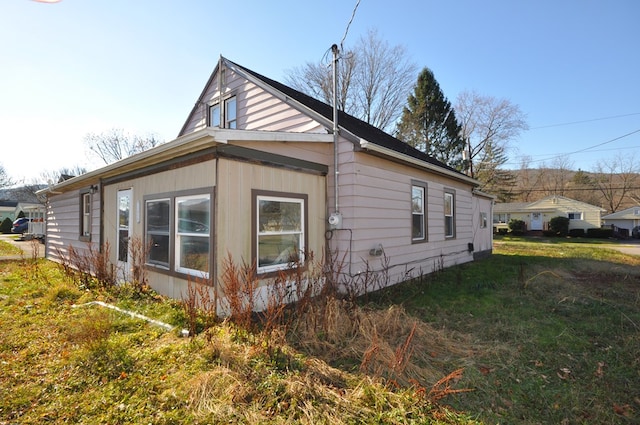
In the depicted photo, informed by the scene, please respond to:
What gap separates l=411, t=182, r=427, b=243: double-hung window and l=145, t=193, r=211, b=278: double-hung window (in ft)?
16.7

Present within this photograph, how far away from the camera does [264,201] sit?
5.00 m

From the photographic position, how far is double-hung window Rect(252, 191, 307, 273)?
4.90 meters

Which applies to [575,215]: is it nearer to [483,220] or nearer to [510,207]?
[510,207]

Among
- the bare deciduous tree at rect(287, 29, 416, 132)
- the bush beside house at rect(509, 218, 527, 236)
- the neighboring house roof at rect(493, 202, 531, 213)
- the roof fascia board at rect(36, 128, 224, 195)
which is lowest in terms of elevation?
the bush beside house at rect(509, 218, 527, 236)

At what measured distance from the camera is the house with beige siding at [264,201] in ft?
15.1

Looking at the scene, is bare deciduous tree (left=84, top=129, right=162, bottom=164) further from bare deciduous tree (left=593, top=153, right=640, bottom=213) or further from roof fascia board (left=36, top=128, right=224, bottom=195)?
bare deciduous tree (left=593, top=153, right=640, bottom=213)

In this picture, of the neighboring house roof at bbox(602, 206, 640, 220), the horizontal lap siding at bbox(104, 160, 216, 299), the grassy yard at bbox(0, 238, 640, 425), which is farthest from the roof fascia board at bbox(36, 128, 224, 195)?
the neighboring house roof at bbox(602, 206, 640, 220)

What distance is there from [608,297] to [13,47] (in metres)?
10.8

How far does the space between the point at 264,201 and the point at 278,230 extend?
560 millimetres

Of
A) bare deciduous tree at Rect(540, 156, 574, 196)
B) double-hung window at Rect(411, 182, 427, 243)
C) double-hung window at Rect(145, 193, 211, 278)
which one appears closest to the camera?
double-hung window at Rect(145, 193, 211, 278)

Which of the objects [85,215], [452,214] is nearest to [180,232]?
[85,215]

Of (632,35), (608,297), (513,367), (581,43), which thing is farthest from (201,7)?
(632,35)

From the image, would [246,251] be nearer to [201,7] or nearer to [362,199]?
[362,199]

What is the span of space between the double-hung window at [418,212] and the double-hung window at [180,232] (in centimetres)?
509
